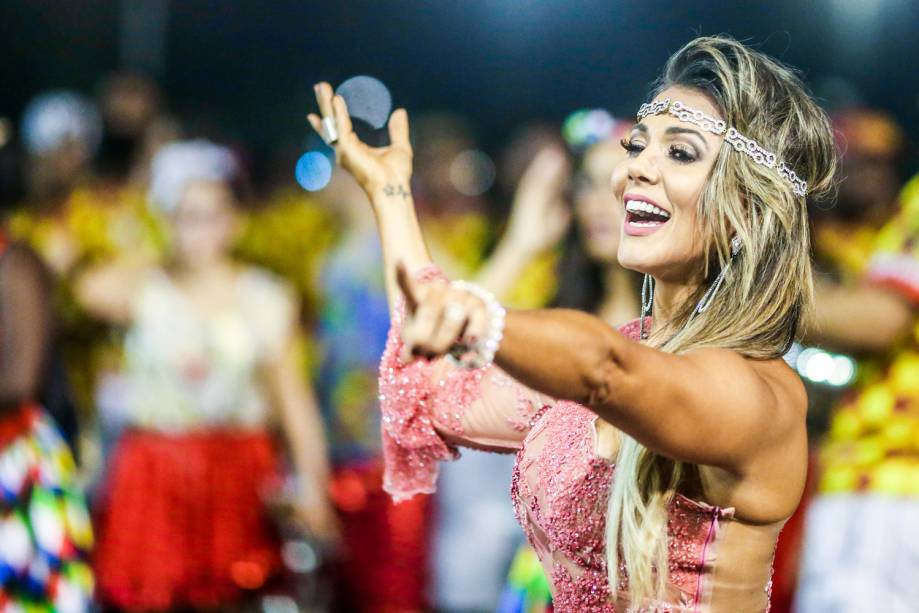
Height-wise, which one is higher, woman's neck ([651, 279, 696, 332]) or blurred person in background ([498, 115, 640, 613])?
woman's neck ([651, 279, 696, 332])

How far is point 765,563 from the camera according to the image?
212 centimetres

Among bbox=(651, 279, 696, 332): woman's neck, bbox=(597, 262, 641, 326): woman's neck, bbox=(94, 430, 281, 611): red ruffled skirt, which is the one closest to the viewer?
bbox=(651, 279, 696, 332): woman's neck

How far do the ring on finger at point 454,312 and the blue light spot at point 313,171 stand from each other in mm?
7235

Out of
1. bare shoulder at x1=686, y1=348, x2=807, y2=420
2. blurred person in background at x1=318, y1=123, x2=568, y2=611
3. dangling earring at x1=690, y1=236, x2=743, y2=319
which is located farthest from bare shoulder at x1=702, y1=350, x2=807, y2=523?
blurred person in background at x1=318, y1=123, x2=568, y2=611

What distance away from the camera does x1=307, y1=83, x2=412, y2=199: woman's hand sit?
2.62 meters

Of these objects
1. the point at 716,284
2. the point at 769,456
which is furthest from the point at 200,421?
the point at 769,456

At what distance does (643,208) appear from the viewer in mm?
2168

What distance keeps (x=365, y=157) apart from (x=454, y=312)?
112 cm

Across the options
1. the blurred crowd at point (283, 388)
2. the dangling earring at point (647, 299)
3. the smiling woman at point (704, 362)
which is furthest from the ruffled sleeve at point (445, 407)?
the blurred crowd at point (283, 388)

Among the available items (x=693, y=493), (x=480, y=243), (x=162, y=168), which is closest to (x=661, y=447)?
(x=693, y=493)

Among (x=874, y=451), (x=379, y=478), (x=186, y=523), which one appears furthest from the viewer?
(x=379, y=478)

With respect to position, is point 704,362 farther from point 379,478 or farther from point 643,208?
point 379,478

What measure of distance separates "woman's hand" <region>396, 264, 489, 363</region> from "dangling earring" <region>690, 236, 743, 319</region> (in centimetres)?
65

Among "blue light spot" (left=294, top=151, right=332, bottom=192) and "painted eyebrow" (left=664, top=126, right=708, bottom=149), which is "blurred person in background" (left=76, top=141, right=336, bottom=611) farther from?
"blue light spot" (left=294, top=151, right=332, bottom=192)
